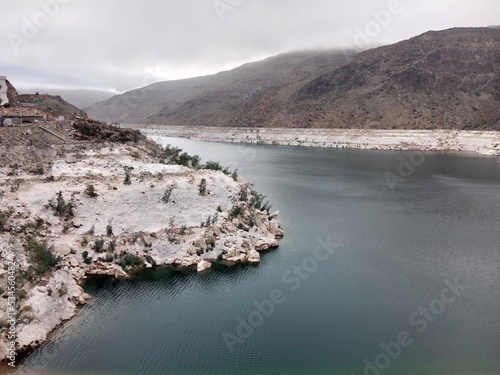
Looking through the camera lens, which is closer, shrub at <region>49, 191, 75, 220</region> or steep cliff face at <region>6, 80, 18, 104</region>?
shrub at <region>49, 191, 75, 220</region>

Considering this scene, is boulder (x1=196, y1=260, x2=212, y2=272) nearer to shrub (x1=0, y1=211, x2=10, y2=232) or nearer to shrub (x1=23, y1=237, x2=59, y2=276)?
shrub (x1=23, y1=237, x2=59, y2=276)

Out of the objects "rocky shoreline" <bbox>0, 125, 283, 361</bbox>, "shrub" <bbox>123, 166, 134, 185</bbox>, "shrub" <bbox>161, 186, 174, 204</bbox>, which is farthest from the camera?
"shrub" <bbox>123, 166, 134, 185</bbox>

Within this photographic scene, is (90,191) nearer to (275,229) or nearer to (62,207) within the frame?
(62,207)

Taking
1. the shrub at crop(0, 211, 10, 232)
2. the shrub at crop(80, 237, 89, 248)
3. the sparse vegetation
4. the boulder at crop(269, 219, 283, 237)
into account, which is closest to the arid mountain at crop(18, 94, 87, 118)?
the shrub at crop(0, 211, 10, 232)

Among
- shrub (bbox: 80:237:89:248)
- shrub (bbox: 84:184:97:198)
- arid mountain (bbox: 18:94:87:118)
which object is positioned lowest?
shrub (bbox: 80:237:89:248)

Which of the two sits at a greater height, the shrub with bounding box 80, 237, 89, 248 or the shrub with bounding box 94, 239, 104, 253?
the shrub with bounding box 80, 237, 89, 248

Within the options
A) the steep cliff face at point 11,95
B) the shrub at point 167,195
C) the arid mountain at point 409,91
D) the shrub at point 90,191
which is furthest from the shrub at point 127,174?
the arid mountain at point 409,91

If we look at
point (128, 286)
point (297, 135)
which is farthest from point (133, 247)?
point (297, 135)
